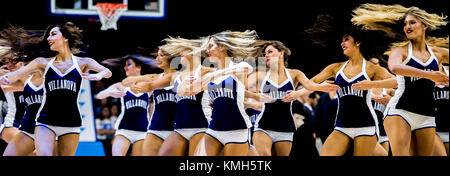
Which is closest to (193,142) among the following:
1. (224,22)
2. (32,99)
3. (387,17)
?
(224,22)

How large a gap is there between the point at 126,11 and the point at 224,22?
4.72 feet

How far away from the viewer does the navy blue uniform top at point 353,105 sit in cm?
582

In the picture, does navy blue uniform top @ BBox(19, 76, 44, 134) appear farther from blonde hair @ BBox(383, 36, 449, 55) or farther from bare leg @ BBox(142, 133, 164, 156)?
blonde hair @ BBox(383, 36, 449, 55)

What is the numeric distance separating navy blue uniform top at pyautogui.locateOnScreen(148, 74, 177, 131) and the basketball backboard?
125 cm

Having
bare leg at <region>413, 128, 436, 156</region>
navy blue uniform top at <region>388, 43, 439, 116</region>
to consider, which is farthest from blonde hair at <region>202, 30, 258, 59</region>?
bare leg at <region>413, 128, 436, 156</region>

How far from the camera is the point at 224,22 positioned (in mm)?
6773

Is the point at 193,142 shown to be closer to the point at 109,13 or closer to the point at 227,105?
the point at 227,105

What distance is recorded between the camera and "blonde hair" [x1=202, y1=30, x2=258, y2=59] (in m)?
6.09

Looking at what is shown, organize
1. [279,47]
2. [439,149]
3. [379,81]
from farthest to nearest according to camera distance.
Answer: [279,47]
[439,149]
[379,81]

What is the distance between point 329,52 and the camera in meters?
6.56
